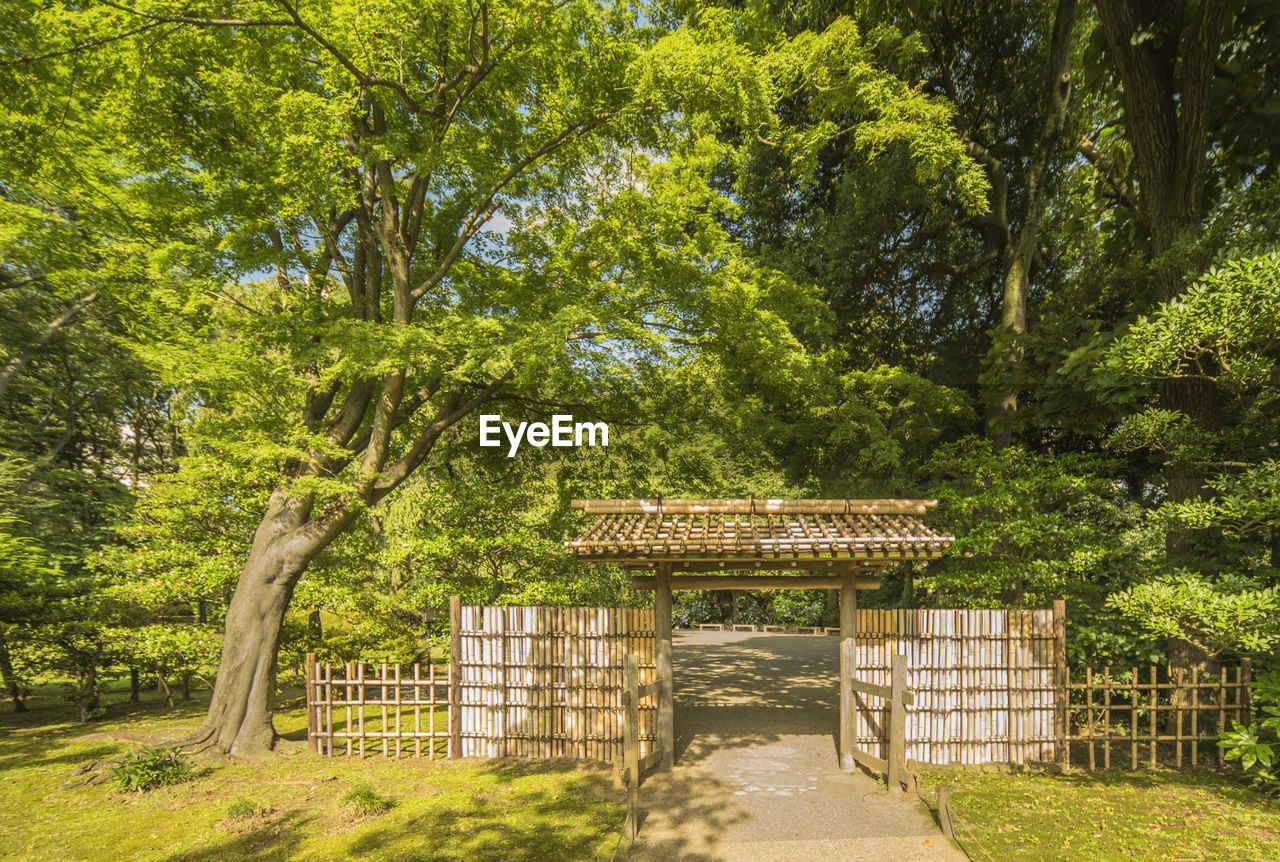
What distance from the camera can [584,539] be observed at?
22.1 feet

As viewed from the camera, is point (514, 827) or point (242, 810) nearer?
point (514, 827)

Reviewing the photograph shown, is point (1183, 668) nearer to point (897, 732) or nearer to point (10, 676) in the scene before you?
point (897, 732)

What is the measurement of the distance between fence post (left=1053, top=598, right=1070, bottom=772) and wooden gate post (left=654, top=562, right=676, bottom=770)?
15.8 feet

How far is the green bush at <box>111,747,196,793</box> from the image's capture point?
6.74 metres

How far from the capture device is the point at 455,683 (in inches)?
298

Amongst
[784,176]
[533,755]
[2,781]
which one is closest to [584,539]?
[533,755]

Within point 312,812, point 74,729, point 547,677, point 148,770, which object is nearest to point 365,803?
point 312,812

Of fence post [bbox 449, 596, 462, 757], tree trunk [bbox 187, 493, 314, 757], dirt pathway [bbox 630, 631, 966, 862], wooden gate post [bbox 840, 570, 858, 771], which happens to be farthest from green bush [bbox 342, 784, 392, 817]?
wooden gate post [bbox 840, 570, 858, 771]

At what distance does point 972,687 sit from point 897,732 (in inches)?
61.5

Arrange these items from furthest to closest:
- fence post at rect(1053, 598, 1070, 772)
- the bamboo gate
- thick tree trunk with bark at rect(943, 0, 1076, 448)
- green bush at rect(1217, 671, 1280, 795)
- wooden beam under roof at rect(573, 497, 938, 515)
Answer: thick tree trunk with bark at rect(943, 0, 1076, 448) → wooden beam under roof at rect(573, 497, 938, 515) → fence post at rect(1053, 598, 1070, 772) → the bamboo gate → green bush at rect(1217, 671, 1280, 795)

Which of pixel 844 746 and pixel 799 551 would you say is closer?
pixel 799 551

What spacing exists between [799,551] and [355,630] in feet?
29.4

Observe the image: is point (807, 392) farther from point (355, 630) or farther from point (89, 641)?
point (89, 641)

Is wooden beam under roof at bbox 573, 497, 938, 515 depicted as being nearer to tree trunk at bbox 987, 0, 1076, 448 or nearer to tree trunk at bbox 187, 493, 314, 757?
tree trunk at bbox 187, 493, 314, 757
